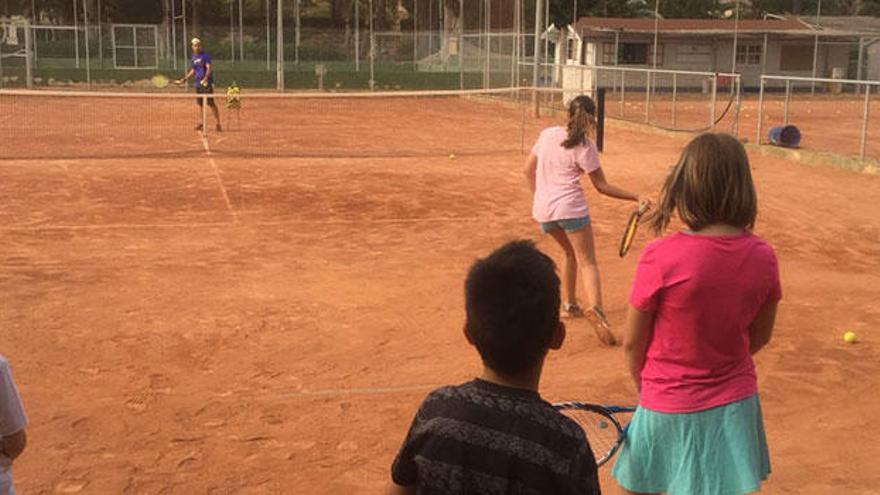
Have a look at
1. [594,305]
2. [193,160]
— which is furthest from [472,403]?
[193,160]

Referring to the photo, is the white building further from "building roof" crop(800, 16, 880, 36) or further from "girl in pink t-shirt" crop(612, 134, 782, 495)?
"girl in pink t-shirt" crop(612, 134, 782, 495)

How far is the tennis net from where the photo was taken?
1875 centimetres

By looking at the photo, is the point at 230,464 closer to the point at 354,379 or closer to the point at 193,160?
the point at 354,379

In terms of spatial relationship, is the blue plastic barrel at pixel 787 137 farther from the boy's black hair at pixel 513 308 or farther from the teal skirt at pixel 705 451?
the boy's black hair at pixel 513 308

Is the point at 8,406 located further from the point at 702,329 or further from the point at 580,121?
the point at 580,121

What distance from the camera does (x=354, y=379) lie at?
5.99m

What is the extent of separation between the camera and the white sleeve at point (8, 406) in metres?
2.61

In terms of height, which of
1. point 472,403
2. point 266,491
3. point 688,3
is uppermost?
point 688,3

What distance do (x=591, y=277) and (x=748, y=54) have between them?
44.6 meters

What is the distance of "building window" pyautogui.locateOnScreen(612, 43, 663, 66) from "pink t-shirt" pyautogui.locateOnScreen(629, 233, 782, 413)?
46356mm

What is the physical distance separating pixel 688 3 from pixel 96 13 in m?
34.6

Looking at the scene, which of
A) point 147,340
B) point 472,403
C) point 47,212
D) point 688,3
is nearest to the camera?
point 472,403

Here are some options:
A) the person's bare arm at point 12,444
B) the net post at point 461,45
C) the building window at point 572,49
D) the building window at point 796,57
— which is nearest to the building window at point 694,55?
the building window at point 796,57

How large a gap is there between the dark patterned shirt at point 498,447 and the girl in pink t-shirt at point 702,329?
933 millimetres
